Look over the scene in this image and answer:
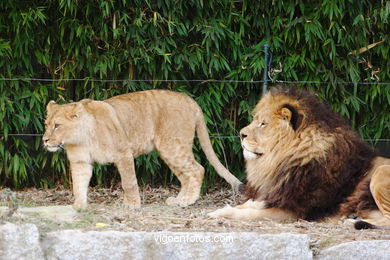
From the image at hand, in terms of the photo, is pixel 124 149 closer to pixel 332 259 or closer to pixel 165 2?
pixel 165 2

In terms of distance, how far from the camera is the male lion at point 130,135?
578cm

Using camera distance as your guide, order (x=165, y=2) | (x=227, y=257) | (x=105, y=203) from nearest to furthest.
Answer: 1. (x=227, y=257)
2. (x=105, y=203)
3. (x=165, y=2)

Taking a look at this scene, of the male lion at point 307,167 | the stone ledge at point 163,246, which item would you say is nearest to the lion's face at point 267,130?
the male lion at point 307,167

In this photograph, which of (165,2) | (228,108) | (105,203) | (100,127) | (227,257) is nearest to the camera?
(227,257)

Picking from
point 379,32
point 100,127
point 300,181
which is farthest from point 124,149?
point 379,32

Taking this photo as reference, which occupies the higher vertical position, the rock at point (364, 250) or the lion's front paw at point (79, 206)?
the rock at point (364, 250)

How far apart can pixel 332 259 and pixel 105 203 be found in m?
2.61

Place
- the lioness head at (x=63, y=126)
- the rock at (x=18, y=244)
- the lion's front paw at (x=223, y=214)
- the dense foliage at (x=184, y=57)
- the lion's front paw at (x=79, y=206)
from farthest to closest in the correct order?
the dense foliage at (x=184, y=57) < the lioness head at (x=63, y=126) < the lion's front paw at (x=79, y=206) < the lion's front paw at (x=223, y=214) < the rock at (x=18, y=244)

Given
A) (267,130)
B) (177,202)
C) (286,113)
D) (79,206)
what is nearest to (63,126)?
(79,206)

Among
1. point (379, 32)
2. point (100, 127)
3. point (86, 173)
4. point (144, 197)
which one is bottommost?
point (144, 197)

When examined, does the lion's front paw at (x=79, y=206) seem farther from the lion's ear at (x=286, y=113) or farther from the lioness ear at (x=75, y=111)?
the lion's ear at (x=286, y=113)

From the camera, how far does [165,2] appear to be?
22.3ft

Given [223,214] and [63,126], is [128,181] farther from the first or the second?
[223,214]

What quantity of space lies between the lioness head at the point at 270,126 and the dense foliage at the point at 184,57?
4.73 feet
